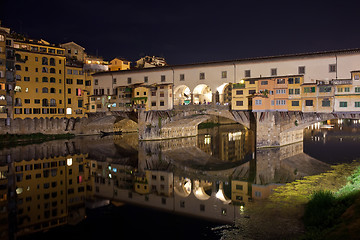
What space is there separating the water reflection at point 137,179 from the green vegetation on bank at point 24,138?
179 inches

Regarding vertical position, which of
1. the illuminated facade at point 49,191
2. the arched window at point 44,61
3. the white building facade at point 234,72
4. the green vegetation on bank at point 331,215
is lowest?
the illuminated facade at point 49,191

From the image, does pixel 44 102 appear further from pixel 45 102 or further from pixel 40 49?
pixel 40 49

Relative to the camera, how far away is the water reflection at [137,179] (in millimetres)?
18047

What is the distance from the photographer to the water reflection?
59.2 feet

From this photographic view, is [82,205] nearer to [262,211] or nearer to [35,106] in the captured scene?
[262,211]

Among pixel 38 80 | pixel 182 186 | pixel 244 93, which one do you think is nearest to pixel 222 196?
pixel 182 186

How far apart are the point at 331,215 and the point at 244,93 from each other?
2808 cm

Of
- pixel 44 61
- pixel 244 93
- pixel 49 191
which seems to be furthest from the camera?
pixel 44 61

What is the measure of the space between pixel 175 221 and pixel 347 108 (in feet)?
91.2

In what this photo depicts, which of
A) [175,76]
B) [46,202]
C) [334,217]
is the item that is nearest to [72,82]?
[175,76]

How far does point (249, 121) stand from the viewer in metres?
41.5

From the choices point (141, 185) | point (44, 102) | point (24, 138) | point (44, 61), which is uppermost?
point (44, 61)

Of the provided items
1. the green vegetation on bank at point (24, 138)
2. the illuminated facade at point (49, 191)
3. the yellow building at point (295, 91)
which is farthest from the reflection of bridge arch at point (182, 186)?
the green vegetation on bank at point (24, 138)

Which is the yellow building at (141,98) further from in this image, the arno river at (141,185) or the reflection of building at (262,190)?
the reflection of building at (262,190)
